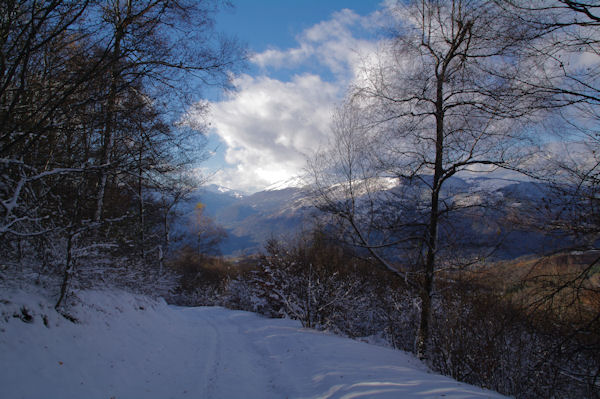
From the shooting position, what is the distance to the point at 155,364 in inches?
211

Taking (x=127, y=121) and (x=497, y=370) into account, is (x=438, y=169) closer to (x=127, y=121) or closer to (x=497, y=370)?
(x=497, y=370)

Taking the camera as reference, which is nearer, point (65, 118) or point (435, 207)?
point (65, 118)

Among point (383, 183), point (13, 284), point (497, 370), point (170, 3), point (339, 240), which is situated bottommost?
point (497, 370)

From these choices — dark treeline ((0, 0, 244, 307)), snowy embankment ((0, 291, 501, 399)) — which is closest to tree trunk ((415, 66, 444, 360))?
snowy embankment ((0, 291, 501, 399))

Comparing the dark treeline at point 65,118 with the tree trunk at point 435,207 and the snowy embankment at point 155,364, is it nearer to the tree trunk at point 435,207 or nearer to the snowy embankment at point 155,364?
the snowy embankment at point 155,364

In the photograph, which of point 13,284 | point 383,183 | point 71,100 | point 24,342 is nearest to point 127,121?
point 71,100

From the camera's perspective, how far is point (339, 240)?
6836mm

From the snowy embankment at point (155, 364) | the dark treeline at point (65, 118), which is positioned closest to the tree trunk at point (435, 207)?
the snowy embankment at point (155, 364)

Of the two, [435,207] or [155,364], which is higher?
[435,207]

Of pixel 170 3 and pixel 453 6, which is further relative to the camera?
pixel 453 6

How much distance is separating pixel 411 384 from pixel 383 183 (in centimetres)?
430

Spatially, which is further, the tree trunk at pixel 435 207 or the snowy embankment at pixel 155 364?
the tree trunk at pixel 435 207

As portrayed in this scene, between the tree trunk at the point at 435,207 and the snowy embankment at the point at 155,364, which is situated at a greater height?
the tree trunk at the point at 435,207

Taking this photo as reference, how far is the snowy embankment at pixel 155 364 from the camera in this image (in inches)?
140
